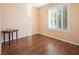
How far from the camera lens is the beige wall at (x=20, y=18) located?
1.35 metres

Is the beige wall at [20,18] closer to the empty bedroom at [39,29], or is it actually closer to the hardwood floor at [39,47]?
the empty bedroom at [39,29]

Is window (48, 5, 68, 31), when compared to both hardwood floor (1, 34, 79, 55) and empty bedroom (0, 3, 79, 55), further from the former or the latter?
hardwood floor (1, 34, 79, 55)

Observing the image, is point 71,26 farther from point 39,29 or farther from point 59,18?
point 39,29

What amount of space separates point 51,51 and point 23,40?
1.28 feet

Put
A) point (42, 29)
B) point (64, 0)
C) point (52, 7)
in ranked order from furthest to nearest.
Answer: point (42, 29), point (52, 7), point (64, 0)

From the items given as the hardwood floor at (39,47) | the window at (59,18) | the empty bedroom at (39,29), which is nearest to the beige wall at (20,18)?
the empty bedroom at (39,29)

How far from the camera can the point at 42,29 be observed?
150cm

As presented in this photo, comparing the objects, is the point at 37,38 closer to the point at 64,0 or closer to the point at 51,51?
the point at 51,51

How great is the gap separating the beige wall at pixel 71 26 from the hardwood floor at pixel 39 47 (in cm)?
7

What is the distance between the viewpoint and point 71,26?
1.38 metres

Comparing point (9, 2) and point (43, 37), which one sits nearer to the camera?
point (9, 2)

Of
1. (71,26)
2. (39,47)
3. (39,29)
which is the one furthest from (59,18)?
(39,47)
